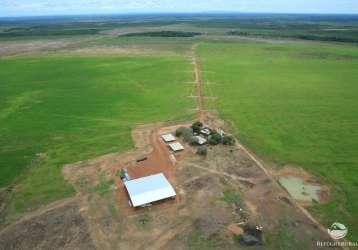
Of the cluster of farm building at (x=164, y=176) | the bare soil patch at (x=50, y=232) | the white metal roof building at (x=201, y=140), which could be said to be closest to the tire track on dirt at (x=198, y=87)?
the cluster of farm building at (x=164, y=176)

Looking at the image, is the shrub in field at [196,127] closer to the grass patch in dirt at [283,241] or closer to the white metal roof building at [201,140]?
the white metal roof building at [201,140]

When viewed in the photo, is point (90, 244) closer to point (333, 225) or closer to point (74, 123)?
point (333, 225)

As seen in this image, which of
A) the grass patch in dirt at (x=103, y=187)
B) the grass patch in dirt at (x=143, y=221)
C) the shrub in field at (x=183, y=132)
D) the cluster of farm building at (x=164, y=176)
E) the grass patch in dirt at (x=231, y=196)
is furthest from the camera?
the shrub in field at (x=183, y=132)

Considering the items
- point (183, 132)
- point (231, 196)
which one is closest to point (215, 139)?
point (183, 132)

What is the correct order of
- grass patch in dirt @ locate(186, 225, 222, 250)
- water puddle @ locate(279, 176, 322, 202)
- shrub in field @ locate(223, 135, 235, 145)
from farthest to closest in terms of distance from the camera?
shrub in field @ locate(223, 135, 235, 145) < water puddle @ locate(279, 176, 322, 202) < grass patch in dirt @ locate(186, 225, 222, 250)

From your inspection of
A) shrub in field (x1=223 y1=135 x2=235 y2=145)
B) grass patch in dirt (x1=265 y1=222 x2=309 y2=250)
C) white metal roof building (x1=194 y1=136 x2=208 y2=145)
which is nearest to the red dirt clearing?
white metal roof building (x1=194 y1=136 x2=208 y2=145)

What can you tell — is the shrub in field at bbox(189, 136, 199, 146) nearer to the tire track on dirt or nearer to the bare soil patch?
the tire track on dirt

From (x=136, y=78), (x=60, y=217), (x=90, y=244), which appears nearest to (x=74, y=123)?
(x=60, y=217)
